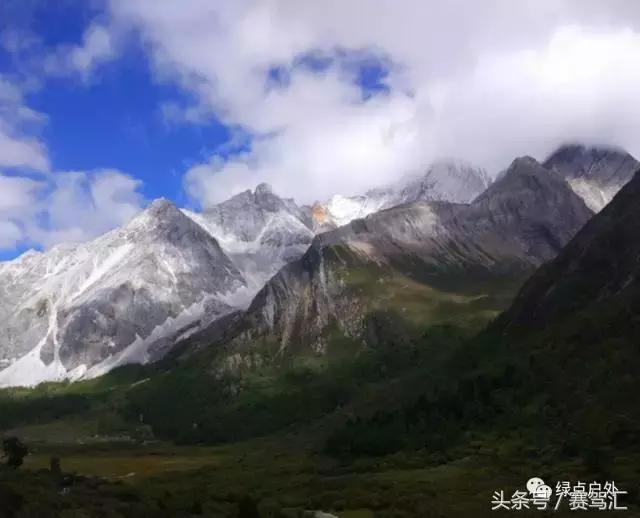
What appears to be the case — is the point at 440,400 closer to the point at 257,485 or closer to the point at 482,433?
the point at 482,433

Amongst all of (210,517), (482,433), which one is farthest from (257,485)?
(210,517)

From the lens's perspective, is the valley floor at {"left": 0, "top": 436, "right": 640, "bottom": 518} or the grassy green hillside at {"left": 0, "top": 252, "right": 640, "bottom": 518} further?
the grassy green hillside at {"left": 0, "top": 252, "right": 640, "bottom": 518}

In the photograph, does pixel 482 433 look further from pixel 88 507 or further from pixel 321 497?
pixel 88 507

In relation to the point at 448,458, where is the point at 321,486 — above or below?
below

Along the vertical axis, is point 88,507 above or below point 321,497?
above

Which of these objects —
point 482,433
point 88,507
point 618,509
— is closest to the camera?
point 88,507

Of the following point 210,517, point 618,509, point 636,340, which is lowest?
point 618,509

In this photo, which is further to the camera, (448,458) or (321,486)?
(448,458)

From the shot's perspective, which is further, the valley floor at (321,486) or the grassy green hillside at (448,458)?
the grassy green hillside at (448,458)

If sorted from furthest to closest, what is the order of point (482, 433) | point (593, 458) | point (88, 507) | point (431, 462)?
point (482, 433) < point (431, 462) < point (593, 458) < point (88, 507)

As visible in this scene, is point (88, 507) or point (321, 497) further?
point (321, 497)

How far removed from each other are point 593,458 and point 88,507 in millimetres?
76068

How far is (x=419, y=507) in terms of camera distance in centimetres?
9044

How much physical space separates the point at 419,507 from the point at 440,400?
99028 millimetres
